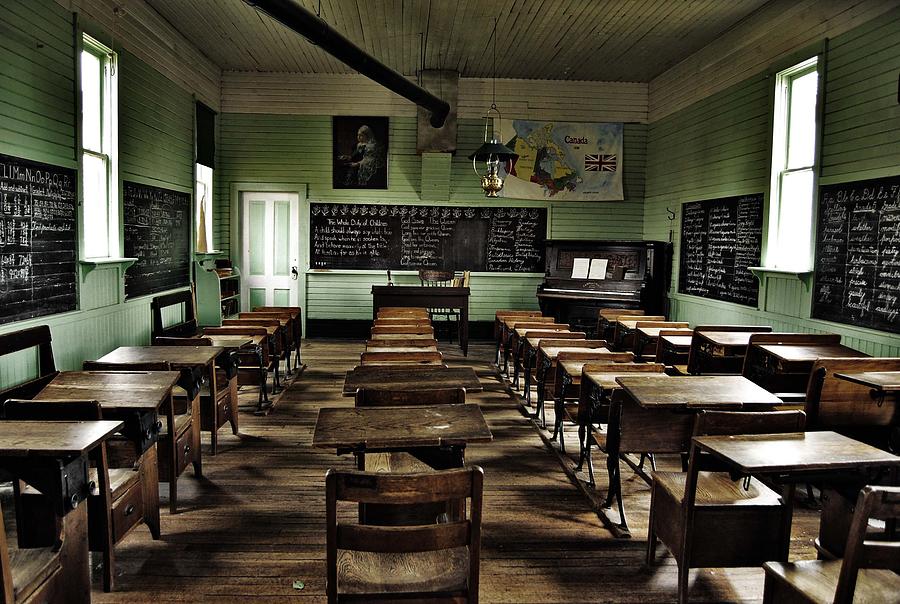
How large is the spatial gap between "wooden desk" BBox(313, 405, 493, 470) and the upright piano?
659 cm

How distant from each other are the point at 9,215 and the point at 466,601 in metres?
4.53

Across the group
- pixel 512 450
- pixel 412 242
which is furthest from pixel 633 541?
pixel 412 242

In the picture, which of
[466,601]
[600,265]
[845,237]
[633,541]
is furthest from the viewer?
[600,265]

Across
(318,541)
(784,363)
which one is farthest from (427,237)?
(318,541)

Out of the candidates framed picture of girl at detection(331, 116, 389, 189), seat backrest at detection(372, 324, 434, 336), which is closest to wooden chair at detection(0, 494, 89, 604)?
seat backrest at detection(372, 324, 434, 336)

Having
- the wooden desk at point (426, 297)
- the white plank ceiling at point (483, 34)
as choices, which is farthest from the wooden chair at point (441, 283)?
the white plank ceiling at point (483, 34)

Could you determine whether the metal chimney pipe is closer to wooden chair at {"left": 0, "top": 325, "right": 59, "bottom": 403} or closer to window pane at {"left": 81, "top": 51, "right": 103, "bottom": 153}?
window pane at {"left": 81, "top": 51, "right": 103, "bottom": 153}

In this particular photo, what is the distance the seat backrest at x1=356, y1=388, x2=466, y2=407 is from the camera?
317cm

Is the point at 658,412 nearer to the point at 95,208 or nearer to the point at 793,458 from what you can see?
the point at 793,458

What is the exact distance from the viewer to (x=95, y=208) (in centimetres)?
646

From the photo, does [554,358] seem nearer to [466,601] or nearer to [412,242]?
[466,601]

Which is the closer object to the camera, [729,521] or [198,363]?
[729,521]

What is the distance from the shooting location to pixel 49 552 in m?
2.32

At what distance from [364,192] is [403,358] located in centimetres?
637
